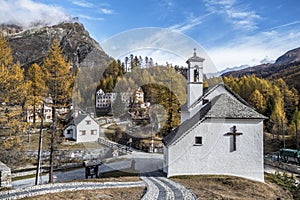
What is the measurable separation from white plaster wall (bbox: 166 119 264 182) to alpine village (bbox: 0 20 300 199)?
0.06m

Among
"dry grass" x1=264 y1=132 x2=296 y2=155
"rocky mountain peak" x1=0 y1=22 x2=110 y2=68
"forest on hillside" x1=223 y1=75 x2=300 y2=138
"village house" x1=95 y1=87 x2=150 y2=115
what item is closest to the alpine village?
→ "village house" x1=95 y1=87 x2=150 y2=115

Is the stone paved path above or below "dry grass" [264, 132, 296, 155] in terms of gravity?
above

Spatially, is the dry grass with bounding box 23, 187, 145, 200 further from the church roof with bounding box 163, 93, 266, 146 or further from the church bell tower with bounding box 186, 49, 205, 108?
the church bell tower with bounding box 186, 49, 205, 108

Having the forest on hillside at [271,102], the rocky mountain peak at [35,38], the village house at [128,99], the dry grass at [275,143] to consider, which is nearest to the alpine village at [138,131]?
the village house at [128,99]

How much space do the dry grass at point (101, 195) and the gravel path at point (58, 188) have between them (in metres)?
0.67

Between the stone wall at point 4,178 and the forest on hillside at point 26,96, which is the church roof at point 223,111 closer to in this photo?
the forest on hillside at point 26,96

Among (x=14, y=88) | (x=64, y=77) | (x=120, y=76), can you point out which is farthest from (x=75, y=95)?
(x=14, y=88)

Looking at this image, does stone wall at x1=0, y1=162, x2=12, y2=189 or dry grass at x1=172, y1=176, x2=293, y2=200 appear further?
stone wall at x1=0, y1=162, x2=12, y2=189

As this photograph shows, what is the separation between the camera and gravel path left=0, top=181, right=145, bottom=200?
10.8 meters

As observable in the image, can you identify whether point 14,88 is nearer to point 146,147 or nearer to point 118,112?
point 146,147

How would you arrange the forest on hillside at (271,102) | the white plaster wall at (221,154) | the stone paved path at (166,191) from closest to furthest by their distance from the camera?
the stone paved path at (166,191) → the white plaster wall at (221,154) → the forest on hillside at (271,102)

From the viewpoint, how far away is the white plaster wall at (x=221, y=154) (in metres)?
16.1

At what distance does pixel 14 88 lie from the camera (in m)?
20.0

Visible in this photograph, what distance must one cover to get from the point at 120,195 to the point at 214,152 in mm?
7695
